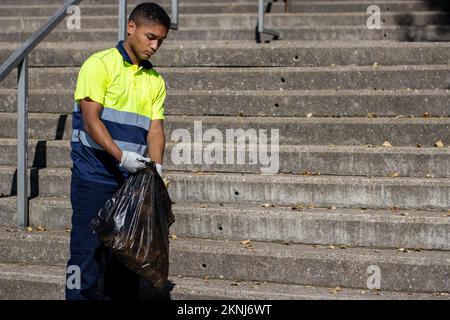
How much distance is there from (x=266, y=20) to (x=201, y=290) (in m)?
4.68

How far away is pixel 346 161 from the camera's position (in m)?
6.27

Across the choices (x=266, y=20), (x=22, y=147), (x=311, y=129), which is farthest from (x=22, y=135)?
(x=266, y=20)

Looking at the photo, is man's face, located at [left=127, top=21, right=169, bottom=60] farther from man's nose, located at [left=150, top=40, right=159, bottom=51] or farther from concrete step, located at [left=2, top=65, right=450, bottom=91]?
concrete step, located at [left=2, top=65, right=450, bottom=91]

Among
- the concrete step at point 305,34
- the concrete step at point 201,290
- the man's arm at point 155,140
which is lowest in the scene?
the concrete step at point 201,290

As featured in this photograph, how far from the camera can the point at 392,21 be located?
9.05 metres

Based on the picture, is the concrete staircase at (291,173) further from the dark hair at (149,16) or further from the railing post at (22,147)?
the dark hair at (149,16)

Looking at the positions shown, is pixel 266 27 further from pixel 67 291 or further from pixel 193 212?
pixel 67 291

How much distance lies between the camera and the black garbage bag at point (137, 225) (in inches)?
178

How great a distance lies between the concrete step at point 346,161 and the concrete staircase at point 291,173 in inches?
0.4

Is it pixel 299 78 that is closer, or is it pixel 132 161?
pixel 132 161

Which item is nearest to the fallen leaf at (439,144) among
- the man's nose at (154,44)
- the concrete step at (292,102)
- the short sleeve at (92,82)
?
the concrete step at (292,102)

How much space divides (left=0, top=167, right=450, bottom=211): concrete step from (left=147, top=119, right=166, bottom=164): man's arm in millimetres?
1329

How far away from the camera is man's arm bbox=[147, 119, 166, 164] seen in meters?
4.89

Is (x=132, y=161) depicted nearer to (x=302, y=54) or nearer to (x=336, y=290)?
(x=336, y=290)
